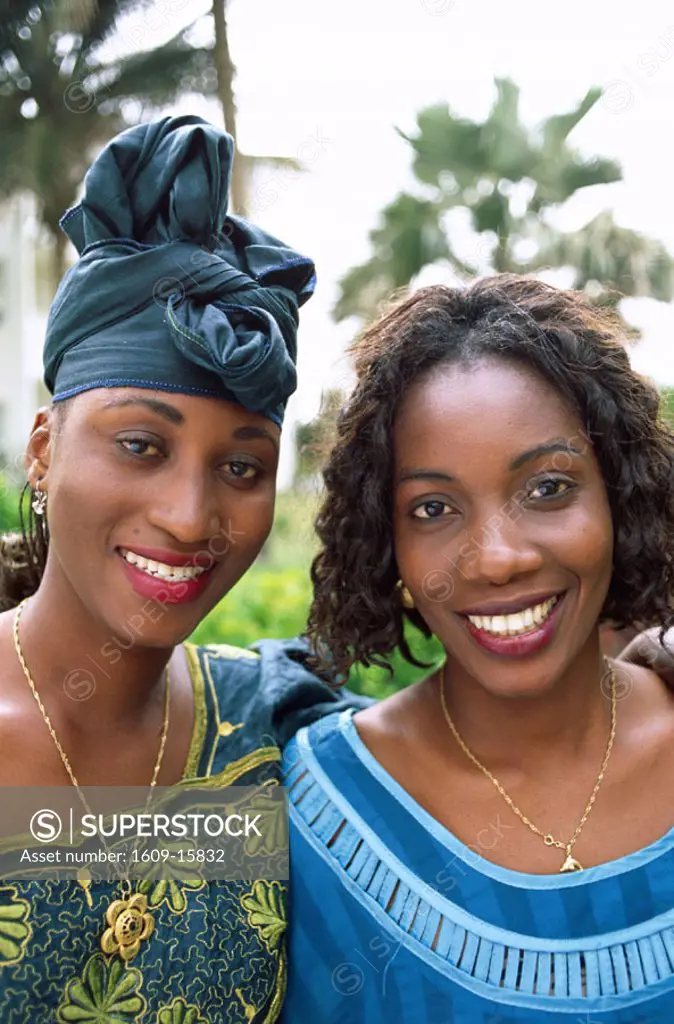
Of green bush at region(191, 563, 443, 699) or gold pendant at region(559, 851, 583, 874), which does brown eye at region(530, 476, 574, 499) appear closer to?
gold pendant at region(559, 851, 583, 874)

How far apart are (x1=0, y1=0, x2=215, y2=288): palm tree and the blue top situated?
12.5 metres

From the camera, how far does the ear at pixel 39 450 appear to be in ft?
7.06

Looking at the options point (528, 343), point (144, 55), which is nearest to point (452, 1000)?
point (528, 343)

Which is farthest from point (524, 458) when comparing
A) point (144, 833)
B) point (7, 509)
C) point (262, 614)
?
point (7, 509)

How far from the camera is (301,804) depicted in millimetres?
2166

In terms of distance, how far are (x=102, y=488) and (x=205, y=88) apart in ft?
42.5

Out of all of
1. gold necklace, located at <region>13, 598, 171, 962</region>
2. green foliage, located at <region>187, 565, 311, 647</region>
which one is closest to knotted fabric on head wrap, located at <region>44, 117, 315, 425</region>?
gold necklace, located at <region>13, 598, 171, 962</region>

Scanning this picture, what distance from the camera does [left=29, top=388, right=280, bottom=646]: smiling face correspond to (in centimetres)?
192

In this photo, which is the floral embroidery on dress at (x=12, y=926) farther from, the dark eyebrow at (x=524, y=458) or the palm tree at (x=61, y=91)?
the palm tree at (x=61, y=91)

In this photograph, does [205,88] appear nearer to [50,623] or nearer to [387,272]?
[387,272]

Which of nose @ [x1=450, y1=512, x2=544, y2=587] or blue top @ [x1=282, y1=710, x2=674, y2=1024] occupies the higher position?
nose @ [x1=450, y1=512, x2=544, y2=587]

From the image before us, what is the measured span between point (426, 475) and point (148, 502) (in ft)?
1.82

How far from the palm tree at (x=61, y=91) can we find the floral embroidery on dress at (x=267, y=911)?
12541 millimetres

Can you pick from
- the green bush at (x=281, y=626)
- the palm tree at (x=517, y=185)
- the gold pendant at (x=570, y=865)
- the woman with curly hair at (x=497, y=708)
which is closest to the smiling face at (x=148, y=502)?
the woman with curly hair at (x=497, y=708)
